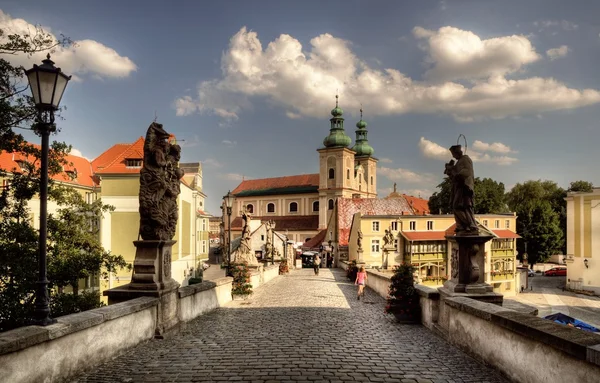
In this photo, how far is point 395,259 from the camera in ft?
172

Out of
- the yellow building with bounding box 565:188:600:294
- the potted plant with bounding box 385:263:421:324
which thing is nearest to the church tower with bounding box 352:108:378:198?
the yellow building with bounding box 565:188:600:294

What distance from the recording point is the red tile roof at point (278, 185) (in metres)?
104

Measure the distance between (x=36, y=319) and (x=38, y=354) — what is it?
23.6 inches

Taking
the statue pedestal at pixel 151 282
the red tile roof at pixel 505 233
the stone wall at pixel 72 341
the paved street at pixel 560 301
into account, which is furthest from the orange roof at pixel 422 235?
the stone wall at pixel 72 341

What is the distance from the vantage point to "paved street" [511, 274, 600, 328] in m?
34.9

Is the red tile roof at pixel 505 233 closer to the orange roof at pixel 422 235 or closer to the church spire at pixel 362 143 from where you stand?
the orange roof at pixel 422 235

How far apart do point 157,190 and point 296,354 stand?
3.96 m

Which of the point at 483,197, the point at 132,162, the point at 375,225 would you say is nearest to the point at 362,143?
the point at 483,197

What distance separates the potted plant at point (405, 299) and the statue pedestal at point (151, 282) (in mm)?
4863

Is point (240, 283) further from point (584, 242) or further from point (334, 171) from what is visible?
point (334, 171)

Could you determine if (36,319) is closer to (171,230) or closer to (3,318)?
(171,230)

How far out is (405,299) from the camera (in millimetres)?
10562

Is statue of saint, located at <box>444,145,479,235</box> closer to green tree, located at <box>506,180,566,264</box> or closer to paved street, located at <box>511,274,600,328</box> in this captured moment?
paved street, located at <box>511,274,600,328</box>

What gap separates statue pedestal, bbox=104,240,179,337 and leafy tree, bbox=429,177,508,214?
202 feet
